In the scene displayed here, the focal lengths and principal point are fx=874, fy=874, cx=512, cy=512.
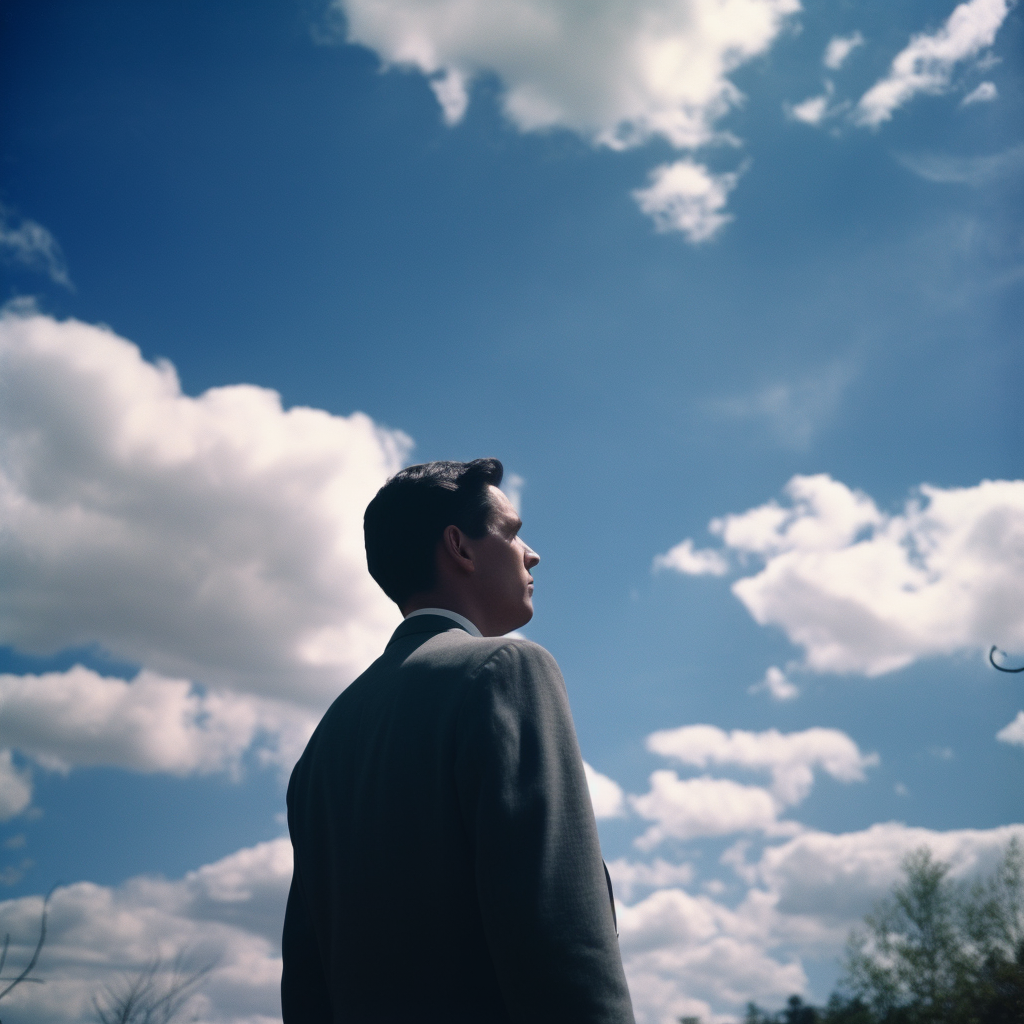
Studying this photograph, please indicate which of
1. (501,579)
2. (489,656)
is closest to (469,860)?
(489,656)

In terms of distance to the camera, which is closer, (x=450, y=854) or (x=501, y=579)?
(x=450, y=854)

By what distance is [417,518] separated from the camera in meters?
2.38

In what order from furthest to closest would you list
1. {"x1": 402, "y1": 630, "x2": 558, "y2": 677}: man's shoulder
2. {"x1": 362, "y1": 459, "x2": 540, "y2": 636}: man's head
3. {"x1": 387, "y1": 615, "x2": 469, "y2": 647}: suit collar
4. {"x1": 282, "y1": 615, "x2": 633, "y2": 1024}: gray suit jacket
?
{"x1": 362, "y1": 459, "x2": 540, "y2": 636}: man's head, {"x1": 387, "y1": 615, "x2": 469, "y2": 647}: suit collar, {"x1": 402, "y1": 630, "x2": 558, "y2": 677}: man's shoulder, {"x1": 282, "y1": 615, "x2": 633, "y2": 1024}: gray suit jacket

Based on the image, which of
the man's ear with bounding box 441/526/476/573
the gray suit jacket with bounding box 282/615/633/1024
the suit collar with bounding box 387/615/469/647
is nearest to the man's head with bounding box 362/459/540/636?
the man's ear with bounding box 441/526/476/573

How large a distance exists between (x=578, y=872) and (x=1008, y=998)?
46206 mm

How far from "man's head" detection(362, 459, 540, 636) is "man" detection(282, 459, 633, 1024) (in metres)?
0.15

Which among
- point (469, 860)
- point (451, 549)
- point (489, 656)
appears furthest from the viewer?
point (451, 549)

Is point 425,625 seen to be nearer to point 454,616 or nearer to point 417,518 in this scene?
point 454,616

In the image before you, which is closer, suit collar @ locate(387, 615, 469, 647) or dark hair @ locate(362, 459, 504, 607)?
suit collar @ locate(387, 615, 469, 647)

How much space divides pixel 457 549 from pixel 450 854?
2.92 feet

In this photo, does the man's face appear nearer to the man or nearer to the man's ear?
the man's ear

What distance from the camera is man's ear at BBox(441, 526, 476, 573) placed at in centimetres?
230

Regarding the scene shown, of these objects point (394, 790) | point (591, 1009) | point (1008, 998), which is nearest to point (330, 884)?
point (394, 790)

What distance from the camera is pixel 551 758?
63.1 inches
